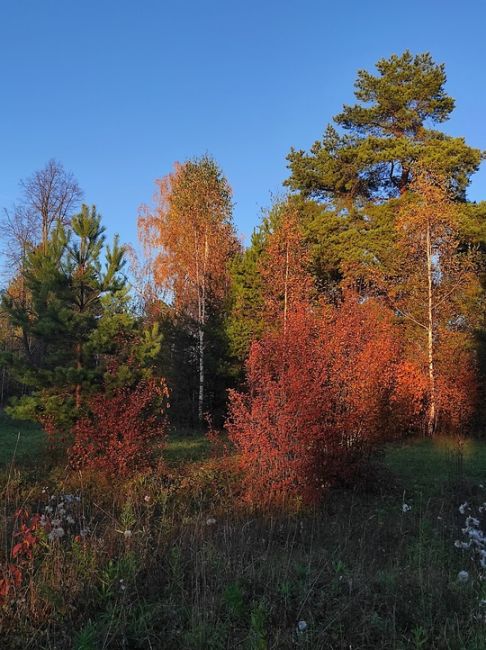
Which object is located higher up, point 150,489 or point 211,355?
point 211,355

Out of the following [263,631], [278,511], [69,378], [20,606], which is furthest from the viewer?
[69,378]

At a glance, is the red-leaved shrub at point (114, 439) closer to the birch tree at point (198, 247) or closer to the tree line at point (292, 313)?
the tree line at point (292, 313)

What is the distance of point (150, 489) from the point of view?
7.10 m

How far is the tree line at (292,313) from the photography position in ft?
25.0

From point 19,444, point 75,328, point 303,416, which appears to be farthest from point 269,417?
point 19,444

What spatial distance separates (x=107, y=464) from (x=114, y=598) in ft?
16.6

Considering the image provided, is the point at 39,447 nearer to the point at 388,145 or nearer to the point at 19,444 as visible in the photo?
the point at 19,444

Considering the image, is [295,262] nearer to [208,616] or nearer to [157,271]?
[157,271]

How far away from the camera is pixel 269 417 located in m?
7.21

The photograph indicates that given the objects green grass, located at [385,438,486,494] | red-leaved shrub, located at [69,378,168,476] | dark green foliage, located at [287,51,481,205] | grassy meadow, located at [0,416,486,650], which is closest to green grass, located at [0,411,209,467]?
red-leaved shrub, located at [69,378,168,476]

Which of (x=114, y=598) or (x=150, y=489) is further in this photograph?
(x=150, y=489)

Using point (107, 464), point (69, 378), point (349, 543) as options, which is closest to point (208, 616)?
point (349, 543)

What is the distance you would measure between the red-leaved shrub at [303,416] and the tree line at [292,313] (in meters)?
0.03

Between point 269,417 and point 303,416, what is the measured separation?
521 millimetres
